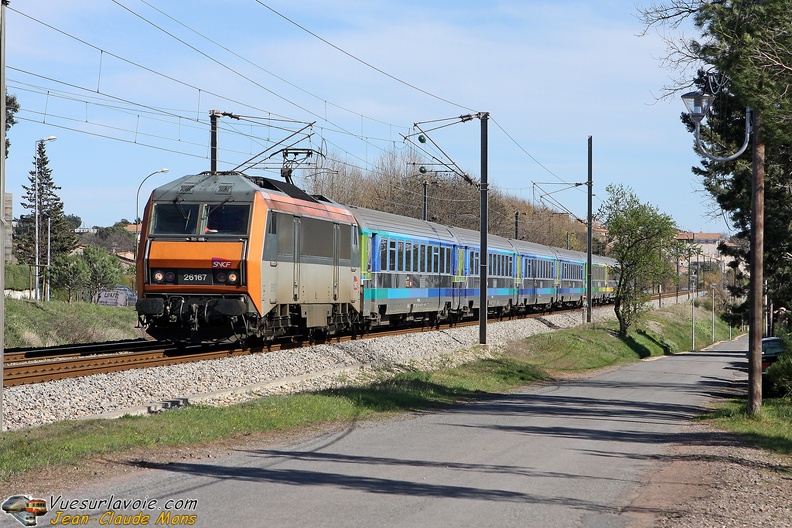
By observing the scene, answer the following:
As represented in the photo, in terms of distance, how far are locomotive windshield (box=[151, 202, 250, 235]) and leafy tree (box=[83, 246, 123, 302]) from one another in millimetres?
37670

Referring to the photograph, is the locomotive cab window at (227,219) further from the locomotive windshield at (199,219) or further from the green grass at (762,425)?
the green grass at (762,425)

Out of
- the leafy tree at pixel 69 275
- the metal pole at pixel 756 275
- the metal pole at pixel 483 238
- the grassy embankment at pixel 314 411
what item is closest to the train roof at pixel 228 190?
the grassy embankment at pixel 314 411

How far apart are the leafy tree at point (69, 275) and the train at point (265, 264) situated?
2943 centimetres

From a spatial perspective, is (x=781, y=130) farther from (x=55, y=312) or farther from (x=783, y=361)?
(x=55, y=312)

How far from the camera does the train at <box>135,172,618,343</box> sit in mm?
19859

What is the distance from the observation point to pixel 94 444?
11.1 meters

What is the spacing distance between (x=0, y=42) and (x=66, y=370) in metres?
6.37

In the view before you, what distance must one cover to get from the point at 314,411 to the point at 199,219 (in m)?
6.62

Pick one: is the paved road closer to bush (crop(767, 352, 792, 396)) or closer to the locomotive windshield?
the locomotive windshield

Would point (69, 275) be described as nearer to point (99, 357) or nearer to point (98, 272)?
point (98, 272)

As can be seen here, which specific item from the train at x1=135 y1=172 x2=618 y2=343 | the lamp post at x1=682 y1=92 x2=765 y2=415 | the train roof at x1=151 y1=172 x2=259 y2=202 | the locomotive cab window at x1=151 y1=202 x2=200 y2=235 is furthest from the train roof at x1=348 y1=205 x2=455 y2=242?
the lamp post at x1=682 y1=92 x2=765 y2=415

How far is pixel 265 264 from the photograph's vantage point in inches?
800

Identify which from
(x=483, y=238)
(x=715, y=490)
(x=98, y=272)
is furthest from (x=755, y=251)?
(x=98, y=272)

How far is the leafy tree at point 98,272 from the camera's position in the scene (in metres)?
56.9
